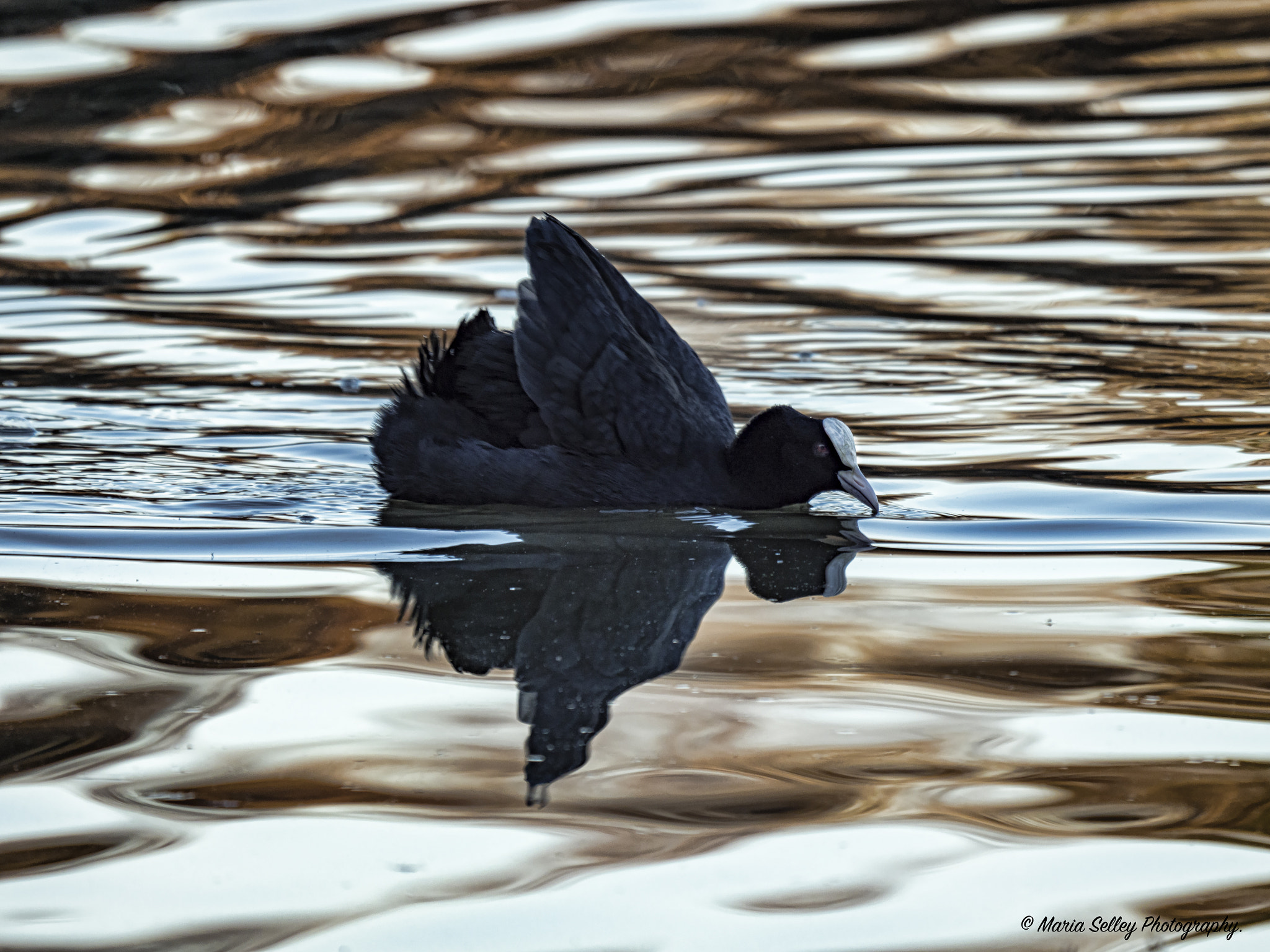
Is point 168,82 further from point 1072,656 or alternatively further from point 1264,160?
point 1072,656

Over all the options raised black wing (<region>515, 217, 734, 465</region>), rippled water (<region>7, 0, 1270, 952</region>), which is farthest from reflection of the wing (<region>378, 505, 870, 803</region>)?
raised black wing (<region>515, 217, 734, 465</region>)

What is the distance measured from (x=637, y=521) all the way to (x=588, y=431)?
359 millimetres

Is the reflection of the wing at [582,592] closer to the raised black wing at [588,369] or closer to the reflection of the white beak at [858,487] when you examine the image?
the reflection of the white beak at [858,487]

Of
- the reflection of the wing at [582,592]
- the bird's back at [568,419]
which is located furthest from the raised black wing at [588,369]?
the reflection of the wing at [582,592]

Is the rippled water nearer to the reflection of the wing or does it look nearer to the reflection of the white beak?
the reflection of the wing

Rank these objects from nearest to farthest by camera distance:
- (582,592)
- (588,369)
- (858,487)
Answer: (582,592), (858,487), (588,369)

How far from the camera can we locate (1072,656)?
380 centimetres

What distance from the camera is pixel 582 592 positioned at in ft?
14.6

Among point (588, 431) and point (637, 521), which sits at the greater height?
point (588, 431)

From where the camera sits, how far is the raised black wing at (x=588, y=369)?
5527 millimetres

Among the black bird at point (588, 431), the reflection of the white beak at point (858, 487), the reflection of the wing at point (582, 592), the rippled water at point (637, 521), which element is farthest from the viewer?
the black bird at point (588, 431)

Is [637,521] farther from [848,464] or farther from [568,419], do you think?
[848,464]

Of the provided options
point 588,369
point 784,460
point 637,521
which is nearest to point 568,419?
point 588,369

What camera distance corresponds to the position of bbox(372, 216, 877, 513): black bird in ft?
18.1
